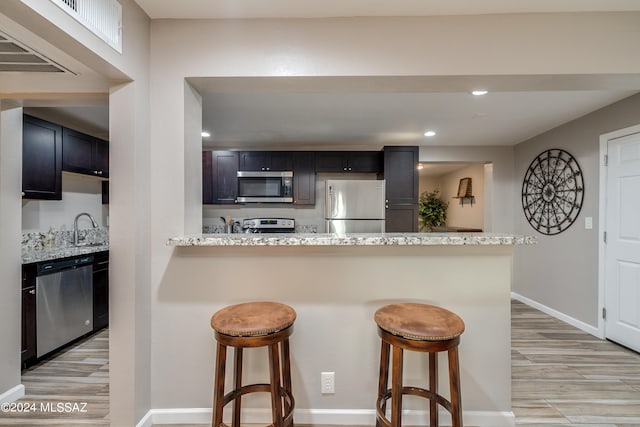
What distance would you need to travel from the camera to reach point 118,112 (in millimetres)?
1424

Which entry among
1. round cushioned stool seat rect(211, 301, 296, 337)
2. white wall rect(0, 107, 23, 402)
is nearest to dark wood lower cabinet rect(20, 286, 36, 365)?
white wall rect(0, 107, 23, 402)

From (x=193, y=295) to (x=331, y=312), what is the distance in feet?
2.62

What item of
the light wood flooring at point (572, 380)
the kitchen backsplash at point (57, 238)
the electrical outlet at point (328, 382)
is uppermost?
the kitchen backsplash at point (57, 238)

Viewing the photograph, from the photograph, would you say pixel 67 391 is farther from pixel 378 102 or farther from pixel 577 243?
pixel 577 243

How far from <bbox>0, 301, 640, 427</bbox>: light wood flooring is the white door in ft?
0.75

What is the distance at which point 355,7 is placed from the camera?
1454 millimetres

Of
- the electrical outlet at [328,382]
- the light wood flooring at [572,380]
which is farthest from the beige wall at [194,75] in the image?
the light wood flooring at [572,380]

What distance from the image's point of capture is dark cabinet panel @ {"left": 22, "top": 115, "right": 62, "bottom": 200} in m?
2.40

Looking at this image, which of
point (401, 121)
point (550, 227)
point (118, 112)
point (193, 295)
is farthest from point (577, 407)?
point (118, 112)

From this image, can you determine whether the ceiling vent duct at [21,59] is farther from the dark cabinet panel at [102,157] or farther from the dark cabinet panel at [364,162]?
the dark cabinet panel at [364,162]

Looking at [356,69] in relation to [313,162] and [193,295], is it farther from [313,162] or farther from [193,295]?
[313,162]

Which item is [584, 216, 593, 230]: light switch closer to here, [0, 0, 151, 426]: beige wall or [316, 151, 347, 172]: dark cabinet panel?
[316, 151, 347, 172]: dark cabinet panel

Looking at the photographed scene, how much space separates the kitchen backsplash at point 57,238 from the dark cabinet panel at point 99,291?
50 centimetres

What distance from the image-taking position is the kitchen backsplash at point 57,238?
2.67m
